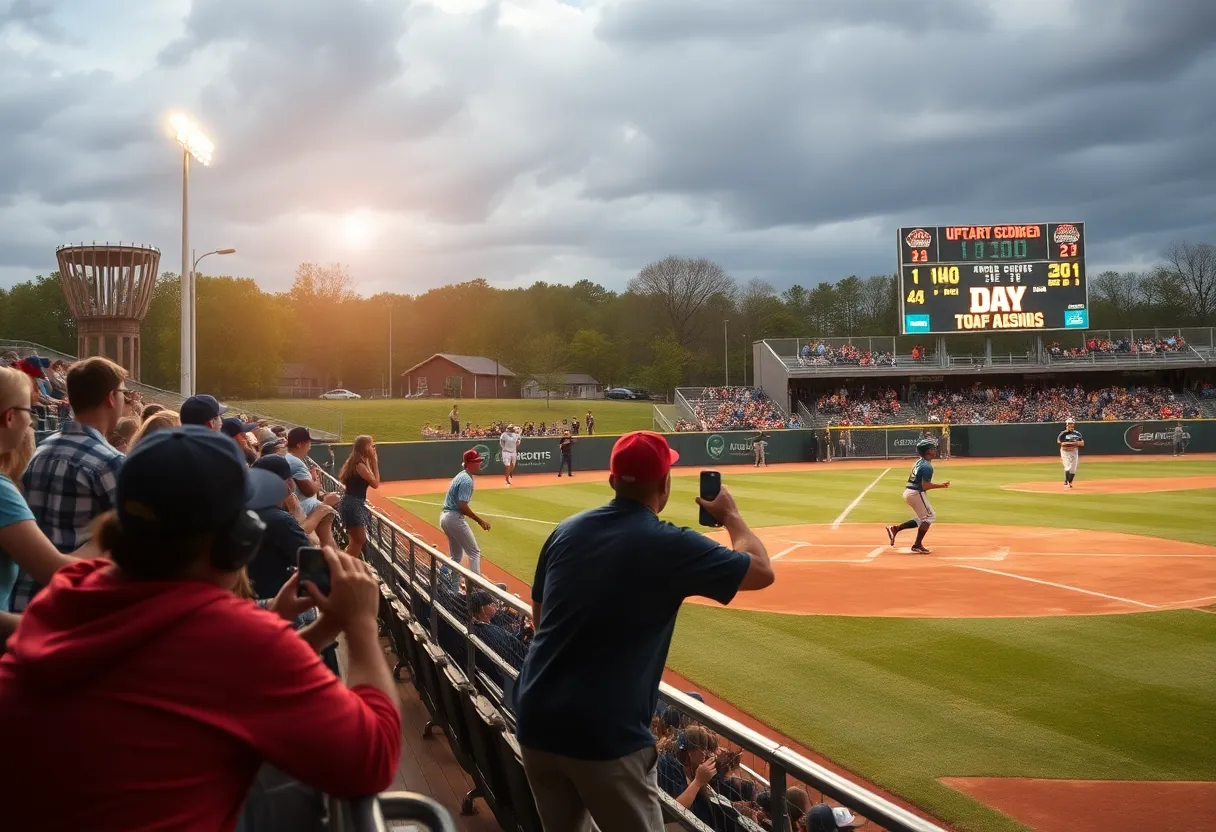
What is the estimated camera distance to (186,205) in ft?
69.0

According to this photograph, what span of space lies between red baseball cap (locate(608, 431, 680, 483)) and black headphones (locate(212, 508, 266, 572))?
1.94m

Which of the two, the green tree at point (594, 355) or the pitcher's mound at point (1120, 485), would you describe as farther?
the green tree at point (594, 355)

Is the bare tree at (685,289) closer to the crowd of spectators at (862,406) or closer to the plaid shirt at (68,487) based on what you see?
the crowd of spectators at (862,406)

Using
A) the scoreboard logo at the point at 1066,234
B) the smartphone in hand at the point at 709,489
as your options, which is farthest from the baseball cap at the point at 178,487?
the scoreboard logo at the point at 1066,234

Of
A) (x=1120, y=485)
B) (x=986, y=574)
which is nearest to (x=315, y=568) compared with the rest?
(x=986, y=574)

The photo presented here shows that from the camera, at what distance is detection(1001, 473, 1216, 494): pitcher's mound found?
96.2 ft

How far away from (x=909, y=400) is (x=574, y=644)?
57088mm

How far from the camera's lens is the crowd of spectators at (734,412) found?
5166 centimetres

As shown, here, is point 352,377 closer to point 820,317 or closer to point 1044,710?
point 820,317

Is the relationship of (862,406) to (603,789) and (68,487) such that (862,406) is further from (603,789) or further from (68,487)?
(603,789)

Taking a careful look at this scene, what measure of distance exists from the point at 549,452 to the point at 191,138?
22.8 metres

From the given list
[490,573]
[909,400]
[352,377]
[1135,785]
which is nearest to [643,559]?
[1135,785]

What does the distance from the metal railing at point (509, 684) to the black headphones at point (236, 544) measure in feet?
5.95

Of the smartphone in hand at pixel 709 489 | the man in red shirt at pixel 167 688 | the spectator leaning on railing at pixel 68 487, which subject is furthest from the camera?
the spectator leaning on railing at pixel 68 487
